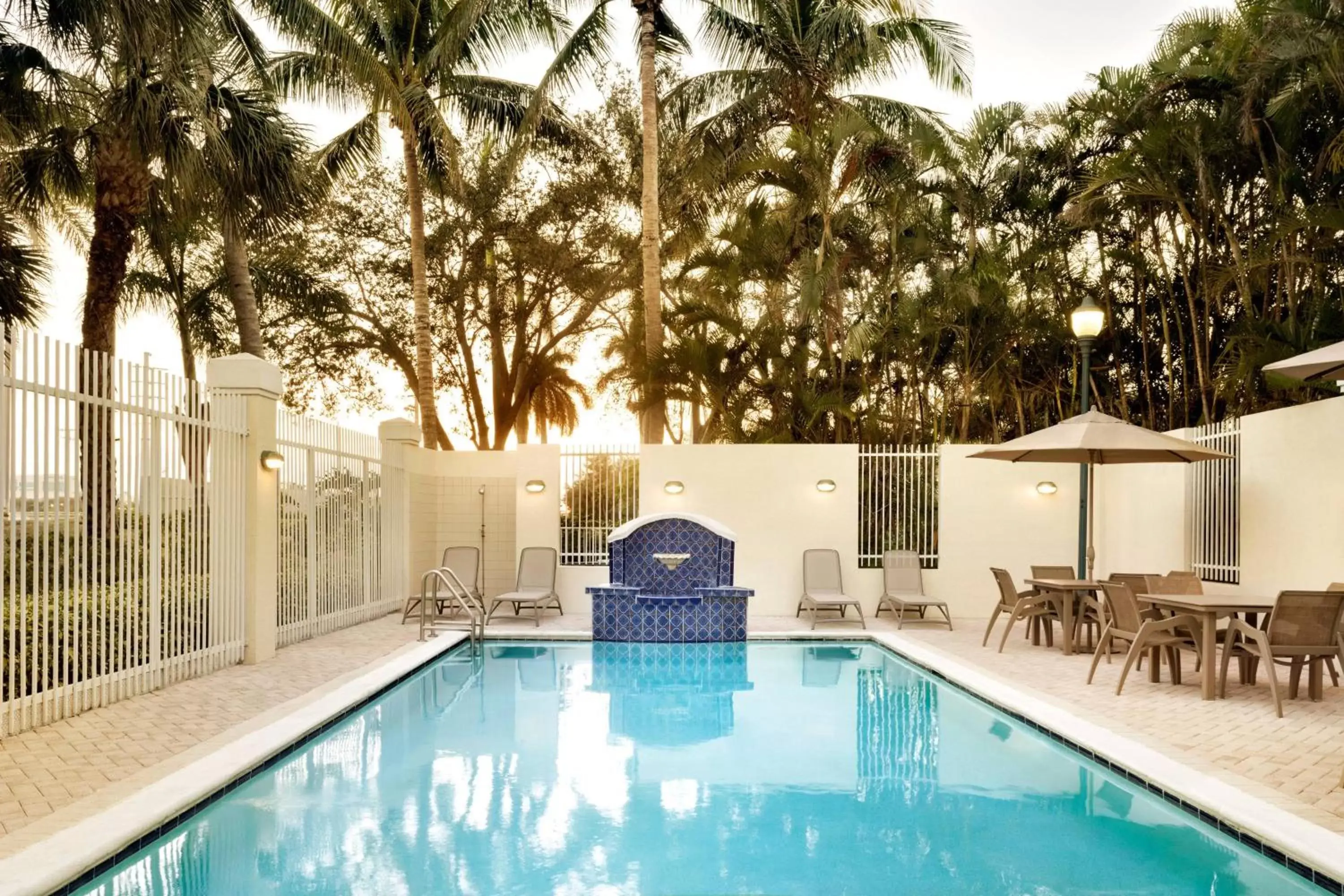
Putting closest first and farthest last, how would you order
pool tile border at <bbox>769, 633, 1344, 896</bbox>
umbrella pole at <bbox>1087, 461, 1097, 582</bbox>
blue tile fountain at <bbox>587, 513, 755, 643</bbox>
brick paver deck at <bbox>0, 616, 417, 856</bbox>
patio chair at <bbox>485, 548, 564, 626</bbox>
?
pool tile border at <bbox>769, 633, 1344, 896</bbox>
brick paver deck at <bbox>0, 616, 417, 856</bbox>
umbrella pole at <bbox>1087, 461, 1097, 582</bbox>
blue tile fountain at <bbox>587, 513, 755, 643</bbox>
patio chair at <bbox>485, 548, 564, 626</bbox>

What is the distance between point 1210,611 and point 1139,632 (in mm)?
489

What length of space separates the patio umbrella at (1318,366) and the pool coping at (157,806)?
5.96 metres

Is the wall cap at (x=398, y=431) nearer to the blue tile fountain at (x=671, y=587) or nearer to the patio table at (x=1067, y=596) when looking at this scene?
the blue tile fountain at (x=671, y=587)

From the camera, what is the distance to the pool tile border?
13.1 feet

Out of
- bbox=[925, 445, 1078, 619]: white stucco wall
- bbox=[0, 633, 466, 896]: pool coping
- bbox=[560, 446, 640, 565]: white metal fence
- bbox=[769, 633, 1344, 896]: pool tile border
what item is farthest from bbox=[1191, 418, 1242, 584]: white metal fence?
bbox=[0, 633, 466, 896]: pool coping

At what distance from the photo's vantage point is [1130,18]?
1464 cm

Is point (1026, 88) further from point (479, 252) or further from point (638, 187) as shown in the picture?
point (479, 252)

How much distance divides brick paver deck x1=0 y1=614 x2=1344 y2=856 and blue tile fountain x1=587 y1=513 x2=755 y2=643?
2776mm

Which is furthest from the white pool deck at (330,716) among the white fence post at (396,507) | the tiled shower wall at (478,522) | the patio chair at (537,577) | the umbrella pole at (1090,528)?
the tiled shower wall at (478,522)

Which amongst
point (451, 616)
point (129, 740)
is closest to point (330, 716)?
point (129, 740)

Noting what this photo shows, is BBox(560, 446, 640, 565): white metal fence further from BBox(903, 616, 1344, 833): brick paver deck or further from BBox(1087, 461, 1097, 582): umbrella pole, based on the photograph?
BBox(1087, 461, 1097, 582): umbrella pole

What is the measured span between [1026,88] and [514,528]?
1252 centimetres

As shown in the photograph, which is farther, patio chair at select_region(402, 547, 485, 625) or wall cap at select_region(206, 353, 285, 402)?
patio chair at select_region(402, 547, 485, 625)

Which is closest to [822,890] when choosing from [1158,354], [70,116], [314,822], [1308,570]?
[314,822]
